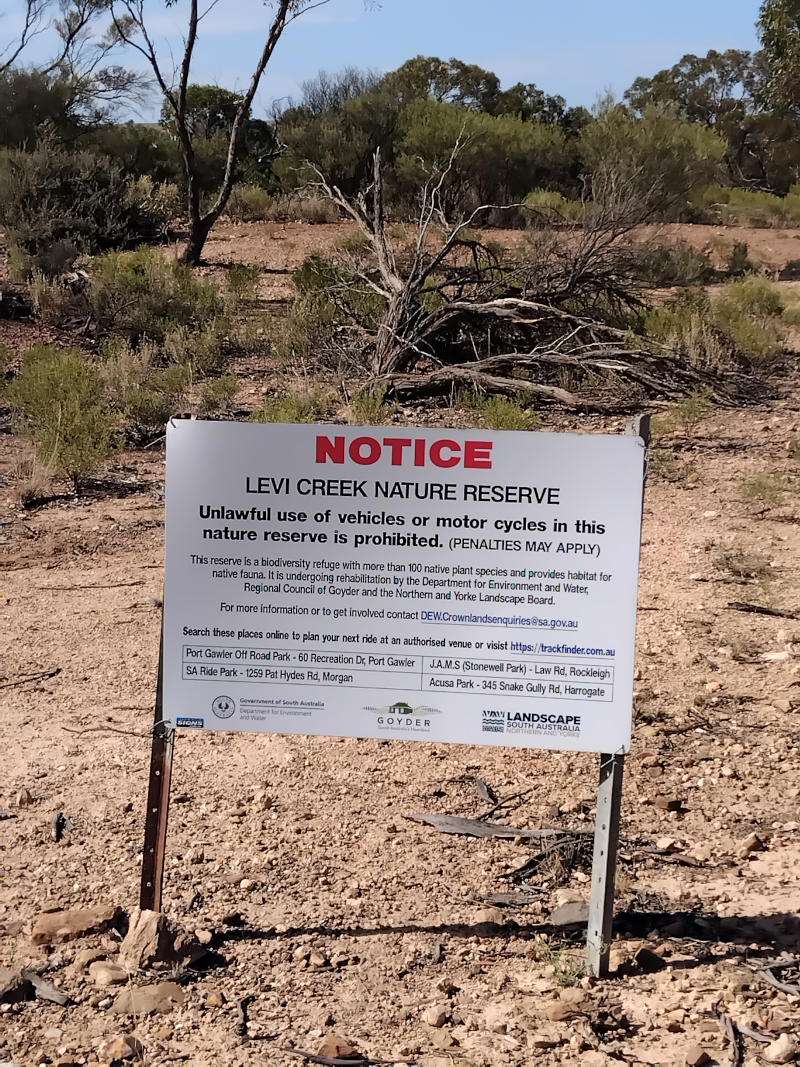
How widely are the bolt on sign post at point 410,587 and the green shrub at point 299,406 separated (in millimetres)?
5954

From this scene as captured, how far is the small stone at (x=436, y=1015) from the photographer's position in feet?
9.61

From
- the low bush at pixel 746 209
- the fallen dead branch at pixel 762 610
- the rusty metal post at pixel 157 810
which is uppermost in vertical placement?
the low bush at pixel 746 209

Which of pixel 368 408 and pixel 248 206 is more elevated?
pixel 248 206

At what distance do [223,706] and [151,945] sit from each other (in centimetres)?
68

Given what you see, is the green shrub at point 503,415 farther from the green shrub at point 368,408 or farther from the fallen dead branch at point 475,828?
the fallen dead branch at point 475,828

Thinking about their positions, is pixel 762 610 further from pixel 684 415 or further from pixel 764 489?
pixel 684 415

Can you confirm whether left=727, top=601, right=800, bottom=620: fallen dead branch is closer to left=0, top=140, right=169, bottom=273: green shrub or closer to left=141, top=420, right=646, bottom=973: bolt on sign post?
left=141, top=420, right=646, bottom=973: bolt on sign post

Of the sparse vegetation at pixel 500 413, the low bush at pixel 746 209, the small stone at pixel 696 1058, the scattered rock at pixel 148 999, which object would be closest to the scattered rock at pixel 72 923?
the scattered rock at pixel 148 999

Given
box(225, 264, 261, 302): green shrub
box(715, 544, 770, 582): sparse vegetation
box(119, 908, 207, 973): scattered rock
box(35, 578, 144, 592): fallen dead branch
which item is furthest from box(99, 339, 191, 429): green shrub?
box(119, 908, 207, 973): scattered rock

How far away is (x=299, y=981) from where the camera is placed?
10.3 ft

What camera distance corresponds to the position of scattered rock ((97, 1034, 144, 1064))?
2.80 meters

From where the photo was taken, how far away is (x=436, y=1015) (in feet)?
9.63

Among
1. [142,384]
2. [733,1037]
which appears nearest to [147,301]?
[142,384]

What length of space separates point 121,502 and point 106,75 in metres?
21.4
